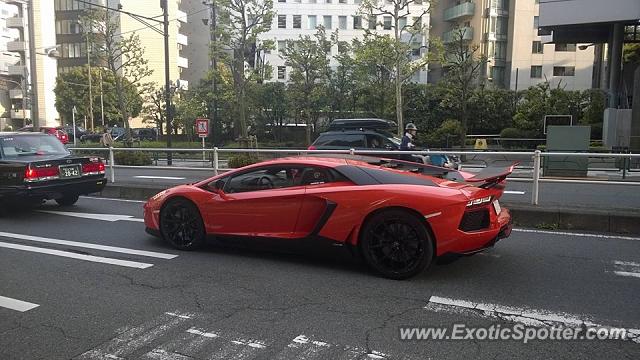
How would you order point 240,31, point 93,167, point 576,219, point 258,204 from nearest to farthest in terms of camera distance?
point 258,204, point 576,219, point 93,167, point 240,31

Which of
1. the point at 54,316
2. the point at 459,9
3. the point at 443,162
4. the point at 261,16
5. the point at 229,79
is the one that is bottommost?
the point at 54,316

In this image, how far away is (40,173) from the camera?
9.30 meters

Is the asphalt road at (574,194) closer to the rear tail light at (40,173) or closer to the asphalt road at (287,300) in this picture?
the asphalt road at (287,300)

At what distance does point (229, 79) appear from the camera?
109 feet

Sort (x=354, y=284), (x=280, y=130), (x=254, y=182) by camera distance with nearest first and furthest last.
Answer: (x=354, y=284)
(x=254, y=182)
(x=280, y=130)

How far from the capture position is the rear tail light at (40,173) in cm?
915

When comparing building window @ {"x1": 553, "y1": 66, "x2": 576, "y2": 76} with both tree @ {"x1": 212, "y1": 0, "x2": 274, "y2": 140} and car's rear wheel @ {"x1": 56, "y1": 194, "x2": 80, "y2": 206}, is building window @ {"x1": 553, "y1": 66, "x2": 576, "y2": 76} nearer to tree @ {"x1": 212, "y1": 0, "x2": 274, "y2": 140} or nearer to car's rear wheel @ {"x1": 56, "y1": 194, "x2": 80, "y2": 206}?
tree @ {"x1": 212, "y1": 0, "x2": 274, "y2": 140}

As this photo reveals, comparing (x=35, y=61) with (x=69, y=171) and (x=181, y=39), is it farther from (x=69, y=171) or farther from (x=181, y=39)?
(x=69, y=171)

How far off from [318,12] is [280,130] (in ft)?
109

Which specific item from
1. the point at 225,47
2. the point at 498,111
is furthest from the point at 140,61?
the point at 498,111

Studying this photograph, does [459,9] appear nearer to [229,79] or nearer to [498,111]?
[498,111]

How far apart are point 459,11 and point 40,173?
181 feet

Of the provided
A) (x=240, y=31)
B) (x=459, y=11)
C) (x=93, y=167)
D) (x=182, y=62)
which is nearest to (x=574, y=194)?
(x=93, y=167)

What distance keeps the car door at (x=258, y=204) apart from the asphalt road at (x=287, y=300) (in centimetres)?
42
